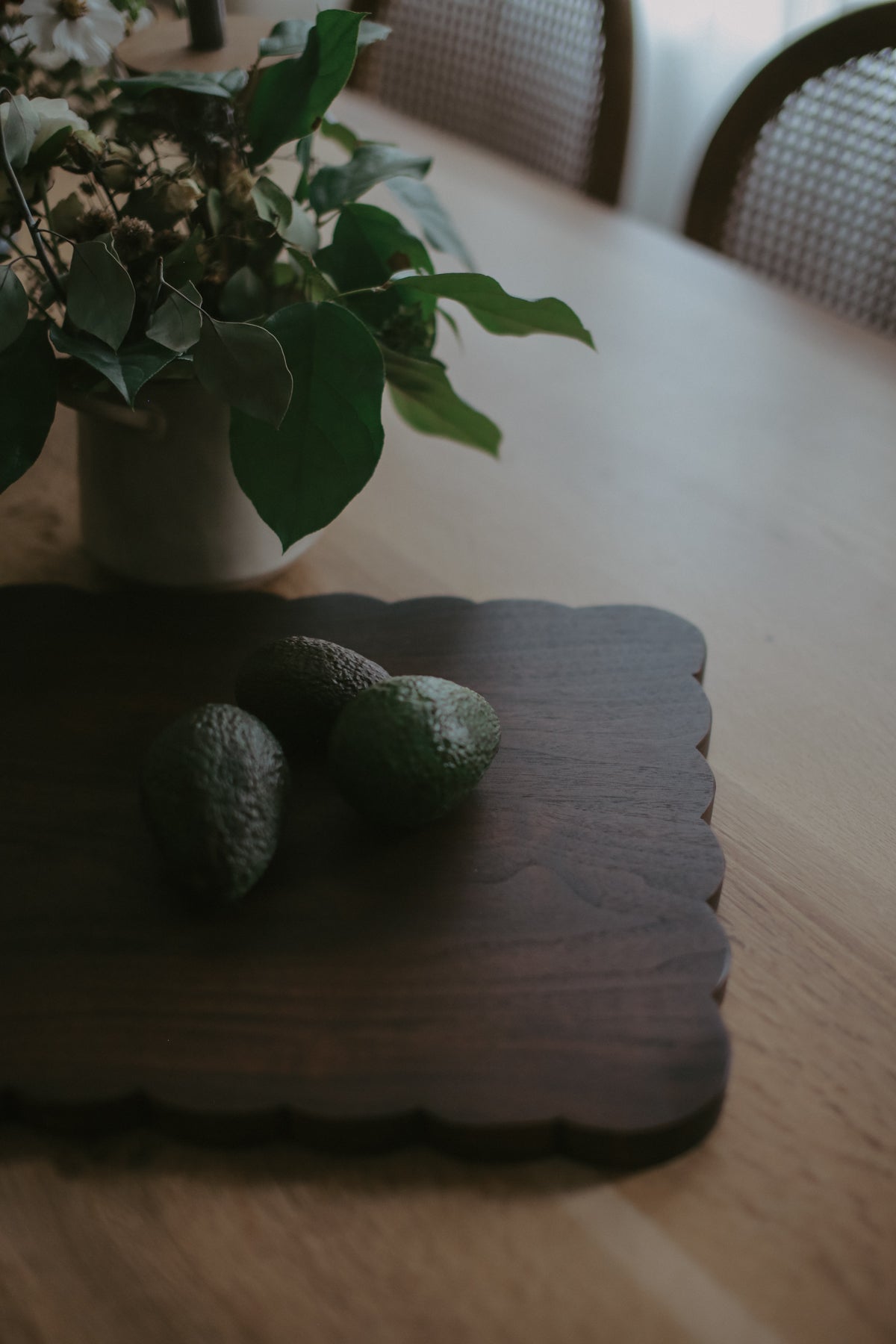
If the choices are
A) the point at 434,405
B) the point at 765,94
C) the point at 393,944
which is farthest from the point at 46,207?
the point at 765,94

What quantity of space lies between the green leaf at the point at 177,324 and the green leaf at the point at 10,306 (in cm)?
6

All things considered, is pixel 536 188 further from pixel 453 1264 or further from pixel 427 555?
pixel 453 1264

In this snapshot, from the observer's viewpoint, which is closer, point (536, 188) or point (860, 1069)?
point (860, 1069)

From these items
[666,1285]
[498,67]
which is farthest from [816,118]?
[666,1285]

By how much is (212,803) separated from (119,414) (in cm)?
26

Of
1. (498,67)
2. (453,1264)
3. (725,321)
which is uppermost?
(498,67)

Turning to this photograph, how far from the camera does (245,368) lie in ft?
1.80

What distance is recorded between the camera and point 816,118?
1.22 m

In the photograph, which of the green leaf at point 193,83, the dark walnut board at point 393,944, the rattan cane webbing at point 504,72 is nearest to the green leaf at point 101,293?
the green leaf at point 193,83

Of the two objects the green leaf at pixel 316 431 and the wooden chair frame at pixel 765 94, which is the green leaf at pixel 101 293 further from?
the wooden chair frame at pixel 765 94

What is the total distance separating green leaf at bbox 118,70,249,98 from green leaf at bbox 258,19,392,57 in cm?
2

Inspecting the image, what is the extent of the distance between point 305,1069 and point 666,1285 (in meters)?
0.16

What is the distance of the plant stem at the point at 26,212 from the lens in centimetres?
53

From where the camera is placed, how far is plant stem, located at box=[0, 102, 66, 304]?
53 centimetres
